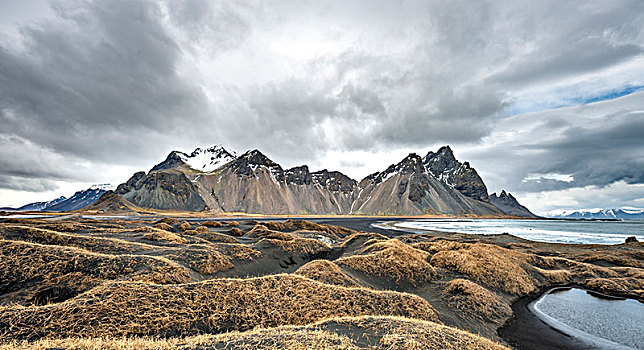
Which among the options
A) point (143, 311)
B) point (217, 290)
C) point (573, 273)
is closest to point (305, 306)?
point (217, 290)

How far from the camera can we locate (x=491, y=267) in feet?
67.8

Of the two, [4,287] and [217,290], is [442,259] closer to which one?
[217,290]

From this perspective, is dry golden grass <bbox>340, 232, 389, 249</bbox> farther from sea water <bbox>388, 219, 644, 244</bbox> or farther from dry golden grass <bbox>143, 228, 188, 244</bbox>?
sea water <bbox>388, 219, 644, 244</bbox>

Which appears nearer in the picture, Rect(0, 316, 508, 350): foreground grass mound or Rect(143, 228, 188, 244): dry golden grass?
Rect(0, 316, 508, 350): foreground grass mound

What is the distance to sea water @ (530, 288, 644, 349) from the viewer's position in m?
12.4

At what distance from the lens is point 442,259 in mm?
22234

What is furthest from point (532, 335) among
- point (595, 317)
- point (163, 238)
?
point (163, 238)

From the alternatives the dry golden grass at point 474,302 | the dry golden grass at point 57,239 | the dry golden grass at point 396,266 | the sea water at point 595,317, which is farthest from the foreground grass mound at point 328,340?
the dry golden grass at point 57,239

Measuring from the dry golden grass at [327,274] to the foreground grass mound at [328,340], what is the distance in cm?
662

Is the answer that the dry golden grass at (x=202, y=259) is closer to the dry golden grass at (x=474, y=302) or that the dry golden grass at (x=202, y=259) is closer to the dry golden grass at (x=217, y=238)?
the dry golden grass at (x=217, y=238)

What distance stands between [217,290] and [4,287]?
11.5 meters

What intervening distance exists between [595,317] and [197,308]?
2167cm

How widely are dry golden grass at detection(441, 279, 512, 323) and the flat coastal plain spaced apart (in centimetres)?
7

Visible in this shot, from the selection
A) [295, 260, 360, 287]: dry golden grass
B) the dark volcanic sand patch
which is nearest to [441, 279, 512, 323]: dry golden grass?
the dark volcanic sand patch
